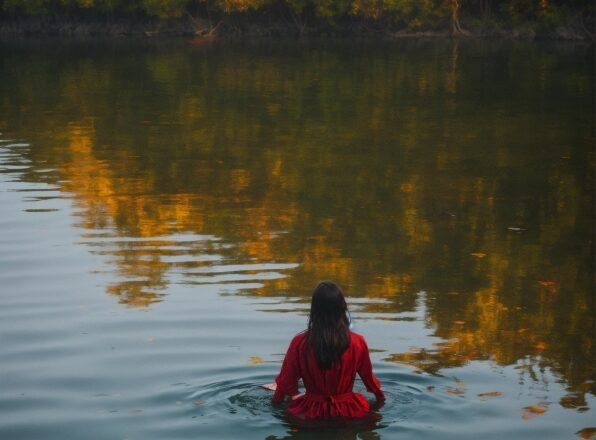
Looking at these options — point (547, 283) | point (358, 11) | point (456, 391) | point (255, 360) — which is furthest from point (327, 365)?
point (358, 11)

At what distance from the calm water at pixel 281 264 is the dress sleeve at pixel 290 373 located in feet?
0.90

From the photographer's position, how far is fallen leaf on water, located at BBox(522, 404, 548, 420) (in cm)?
726

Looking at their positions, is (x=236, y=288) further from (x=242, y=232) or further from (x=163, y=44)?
(x=163, y=44)

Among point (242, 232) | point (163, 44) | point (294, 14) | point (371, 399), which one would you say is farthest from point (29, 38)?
point (371, 399)

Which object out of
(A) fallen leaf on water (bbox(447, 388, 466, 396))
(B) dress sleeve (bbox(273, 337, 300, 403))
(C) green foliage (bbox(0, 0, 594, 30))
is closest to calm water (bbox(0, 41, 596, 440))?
(A) fallen leaf on water (bbox(447, 388, 466, 396))

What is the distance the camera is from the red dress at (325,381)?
6.48m

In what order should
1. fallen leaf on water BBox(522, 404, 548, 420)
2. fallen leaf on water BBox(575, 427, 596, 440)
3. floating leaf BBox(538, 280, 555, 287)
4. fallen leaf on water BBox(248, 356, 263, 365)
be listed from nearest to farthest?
fallen leaf on water BBox(575, 427, 596, 440), fallen leaf on water BBox(522, 404, 548, 420), fallen leaf on water BBox(248, 356, 263, 365), floating leaf BBox(538, 280, 555, 287)

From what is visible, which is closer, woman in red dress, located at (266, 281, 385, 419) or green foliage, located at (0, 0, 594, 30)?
woman in red dress, located at (266, 281, 385, 419)

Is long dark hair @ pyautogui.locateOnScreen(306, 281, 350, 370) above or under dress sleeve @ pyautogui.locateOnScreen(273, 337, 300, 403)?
above

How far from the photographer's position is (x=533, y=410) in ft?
24.1

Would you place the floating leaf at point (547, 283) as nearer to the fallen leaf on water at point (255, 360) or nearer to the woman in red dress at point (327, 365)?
the fallen leaf on water at point (255, 360)

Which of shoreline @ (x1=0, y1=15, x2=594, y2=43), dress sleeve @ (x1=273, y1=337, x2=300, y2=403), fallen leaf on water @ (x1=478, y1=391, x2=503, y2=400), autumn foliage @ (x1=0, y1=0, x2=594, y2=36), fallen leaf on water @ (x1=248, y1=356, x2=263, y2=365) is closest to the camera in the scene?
dress sleeve @ (x1=273, y1=337, x2=300, y2=403)

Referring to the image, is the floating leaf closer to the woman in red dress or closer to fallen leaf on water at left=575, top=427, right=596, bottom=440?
fallen leaf on water at left=575, top=427, right=596, bottom=440

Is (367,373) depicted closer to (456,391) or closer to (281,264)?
(456,391)
